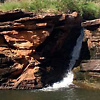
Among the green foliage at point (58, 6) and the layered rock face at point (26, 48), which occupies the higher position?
the green foliage at point (58, 6)

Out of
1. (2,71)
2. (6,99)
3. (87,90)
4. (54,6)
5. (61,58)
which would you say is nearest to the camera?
(6,99)

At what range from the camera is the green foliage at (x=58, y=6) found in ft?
111

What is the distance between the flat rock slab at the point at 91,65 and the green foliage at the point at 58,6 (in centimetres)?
814

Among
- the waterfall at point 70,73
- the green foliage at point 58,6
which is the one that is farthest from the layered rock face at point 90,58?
the green foliage at point 58,6

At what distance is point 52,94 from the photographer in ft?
74.2

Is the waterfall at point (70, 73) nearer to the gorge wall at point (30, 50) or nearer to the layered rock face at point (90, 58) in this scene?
the gorge wall at point (30, 50)

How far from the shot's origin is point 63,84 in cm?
2675

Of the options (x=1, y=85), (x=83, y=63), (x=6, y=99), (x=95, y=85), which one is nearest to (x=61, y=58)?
(x=83, y=63)

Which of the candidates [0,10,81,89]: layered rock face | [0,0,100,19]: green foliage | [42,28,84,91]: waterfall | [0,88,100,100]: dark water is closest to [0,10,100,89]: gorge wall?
[0,10,81,89]: layered rock face

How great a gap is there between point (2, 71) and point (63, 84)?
594 centimetres

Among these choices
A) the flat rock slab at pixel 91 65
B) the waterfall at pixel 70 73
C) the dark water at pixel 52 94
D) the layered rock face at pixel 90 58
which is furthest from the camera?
the flat rock slab at pixel 91 65

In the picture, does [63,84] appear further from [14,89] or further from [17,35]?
[17,35]

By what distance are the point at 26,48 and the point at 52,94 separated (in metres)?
5.55

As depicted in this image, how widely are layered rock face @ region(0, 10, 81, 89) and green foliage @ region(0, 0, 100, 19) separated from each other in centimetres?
698
